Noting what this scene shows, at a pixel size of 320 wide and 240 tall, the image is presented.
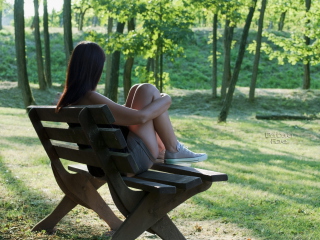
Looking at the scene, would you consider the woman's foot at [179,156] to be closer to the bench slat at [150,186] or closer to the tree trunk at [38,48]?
the bench slat at [150,186]

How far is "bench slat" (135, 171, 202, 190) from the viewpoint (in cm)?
338

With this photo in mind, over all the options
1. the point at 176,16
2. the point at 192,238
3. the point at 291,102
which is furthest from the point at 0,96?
the point at 192,238

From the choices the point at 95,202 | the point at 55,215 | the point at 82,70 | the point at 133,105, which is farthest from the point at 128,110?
the point at 55,215

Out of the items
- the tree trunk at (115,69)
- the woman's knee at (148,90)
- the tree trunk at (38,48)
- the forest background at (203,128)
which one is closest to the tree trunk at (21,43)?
the forest background at (203,128)

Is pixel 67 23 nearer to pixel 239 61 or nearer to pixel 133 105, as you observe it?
pixel 239 61

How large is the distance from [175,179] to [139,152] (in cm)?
50

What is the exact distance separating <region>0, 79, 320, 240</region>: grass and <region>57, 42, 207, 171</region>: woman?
101cm

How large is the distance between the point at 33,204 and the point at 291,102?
21481 millimetres

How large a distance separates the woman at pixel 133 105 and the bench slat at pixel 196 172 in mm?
143

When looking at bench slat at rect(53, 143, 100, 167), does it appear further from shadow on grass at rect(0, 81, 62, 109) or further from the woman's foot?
shadow on grass at rect(0, 81, 62, 109)

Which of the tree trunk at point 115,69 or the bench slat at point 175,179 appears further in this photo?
the tree trunk at point 115,69

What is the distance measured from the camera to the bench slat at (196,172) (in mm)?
3588

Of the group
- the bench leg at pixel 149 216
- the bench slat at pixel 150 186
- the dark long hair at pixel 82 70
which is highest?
the dark long hair at pixel 82 70

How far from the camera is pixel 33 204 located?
5.46 m
